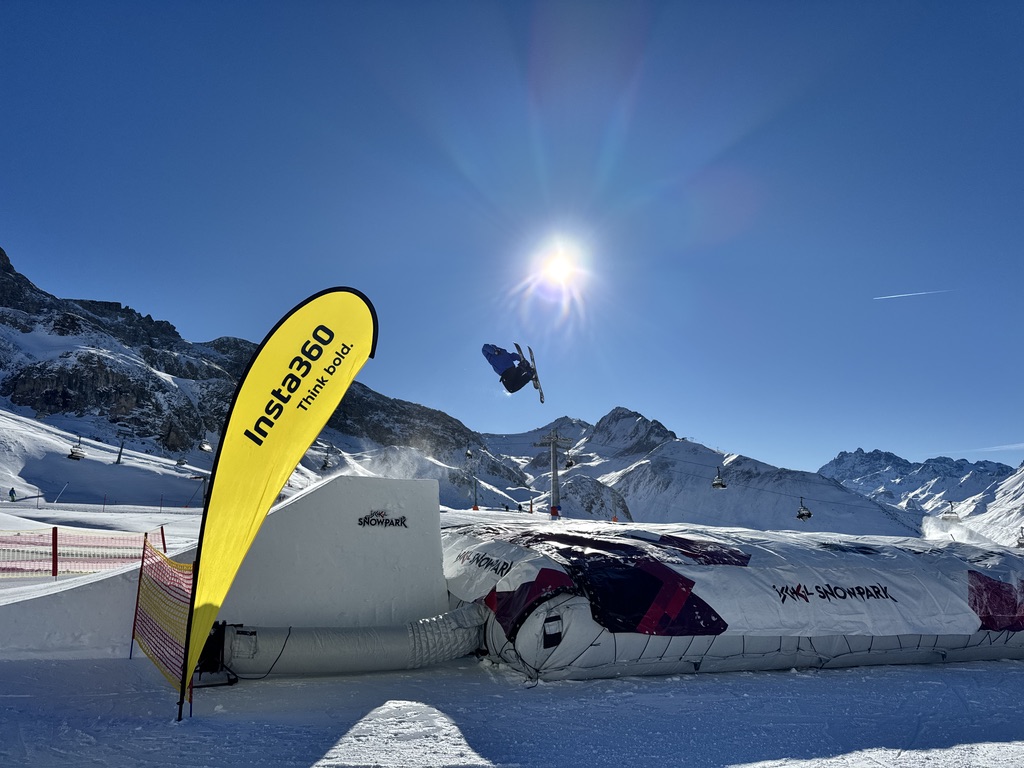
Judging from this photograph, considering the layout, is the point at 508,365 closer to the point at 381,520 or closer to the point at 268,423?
the point at 381,520

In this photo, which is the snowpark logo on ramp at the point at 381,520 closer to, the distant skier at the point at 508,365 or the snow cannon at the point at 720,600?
the snow cannon at the point at 720,600

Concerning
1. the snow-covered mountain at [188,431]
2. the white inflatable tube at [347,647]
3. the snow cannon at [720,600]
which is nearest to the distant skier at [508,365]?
the snow-covered mountain at [188,431]

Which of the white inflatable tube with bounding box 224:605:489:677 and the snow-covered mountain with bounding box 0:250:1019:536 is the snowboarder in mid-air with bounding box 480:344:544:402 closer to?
the snow-covered mountain with bounding box 0:250:1019:536

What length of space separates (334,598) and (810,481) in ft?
658

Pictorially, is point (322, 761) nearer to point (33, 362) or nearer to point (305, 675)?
point (305, 675)

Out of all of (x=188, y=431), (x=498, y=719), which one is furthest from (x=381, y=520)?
(x=188, y=431)

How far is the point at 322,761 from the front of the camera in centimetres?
388

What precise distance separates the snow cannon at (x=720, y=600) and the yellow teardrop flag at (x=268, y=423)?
10.5 ft

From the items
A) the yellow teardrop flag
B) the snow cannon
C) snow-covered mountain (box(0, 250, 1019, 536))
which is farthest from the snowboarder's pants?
the yellow teardrop flag

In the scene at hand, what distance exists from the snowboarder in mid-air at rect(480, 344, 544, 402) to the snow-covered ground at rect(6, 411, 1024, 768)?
562 inches

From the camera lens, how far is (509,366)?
68.5 feet

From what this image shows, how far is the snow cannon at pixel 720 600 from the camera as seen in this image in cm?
638

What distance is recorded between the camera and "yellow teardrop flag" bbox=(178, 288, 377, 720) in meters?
4.31

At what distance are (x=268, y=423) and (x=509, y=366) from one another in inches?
652
